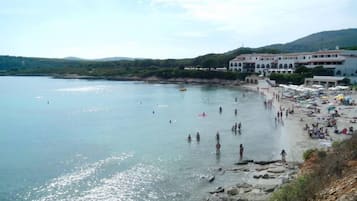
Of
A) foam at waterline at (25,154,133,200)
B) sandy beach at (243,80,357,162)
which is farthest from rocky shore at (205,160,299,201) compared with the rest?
foam at waterline at (25,154,133,200)

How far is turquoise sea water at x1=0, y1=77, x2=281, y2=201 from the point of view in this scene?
2306cm

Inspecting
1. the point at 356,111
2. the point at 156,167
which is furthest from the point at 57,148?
the point at 356,111

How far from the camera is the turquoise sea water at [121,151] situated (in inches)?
908

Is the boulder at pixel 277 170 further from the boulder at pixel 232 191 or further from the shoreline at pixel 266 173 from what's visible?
the boulder at pixel 232 191

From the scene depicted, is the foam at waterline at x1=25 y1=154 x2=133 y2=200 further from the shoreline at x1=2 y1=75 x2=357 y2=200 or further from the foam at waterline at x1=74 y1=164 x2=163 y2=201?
the shoreline at x1=2 y1=75 x2=357 y2=200

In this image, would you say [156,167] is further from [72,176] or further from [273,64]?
[273,64]

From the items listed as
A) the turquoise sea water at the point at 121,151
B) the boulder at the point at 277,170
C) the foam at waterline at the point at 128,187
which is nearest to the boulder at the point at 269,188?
the boulder at the point at 277,170

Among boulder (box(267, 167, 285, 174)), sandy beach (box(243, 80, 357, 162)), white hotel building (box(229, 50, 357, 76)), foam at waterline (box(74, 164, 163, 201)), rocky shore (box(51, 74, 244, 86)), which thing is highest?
white hotel building (box(229, 50, 357, 76))

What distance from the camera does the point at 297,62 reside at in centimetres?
10231

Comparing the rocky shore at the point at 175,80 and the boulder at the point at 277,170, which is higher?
the rocky shore at the point at 175,80

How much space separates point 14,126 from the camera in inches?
1882

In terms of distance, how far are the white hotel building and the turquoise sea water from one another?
3703 cm

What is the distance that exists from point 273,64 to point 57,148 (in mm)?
88680

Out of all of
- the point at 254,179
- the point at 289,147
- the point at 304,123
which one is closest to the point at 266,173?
the point at 254,179
